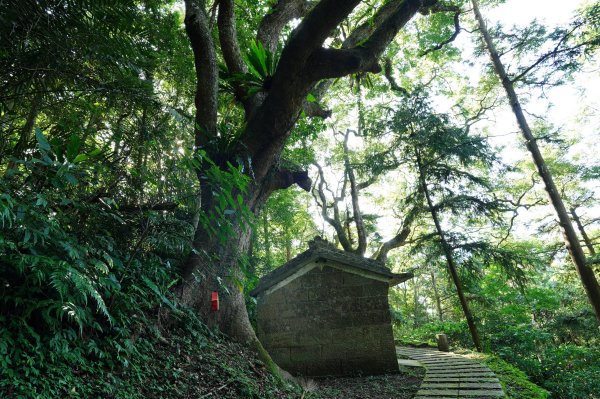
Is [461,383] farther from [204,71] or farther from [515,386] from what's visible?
[204,71]

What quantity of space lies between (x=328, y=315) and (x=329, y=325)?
0.21 metres

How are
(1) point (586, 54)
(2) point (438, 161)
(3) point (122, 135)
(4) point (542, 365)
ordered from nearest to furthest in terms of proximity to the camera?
1. (3) point (122, 135)
2. (1) point (586, 54)
3. (4) point (542, 365)
4. (2) point (438, 161)

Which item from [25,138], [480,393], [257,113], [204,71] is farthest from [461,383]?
[25,138]

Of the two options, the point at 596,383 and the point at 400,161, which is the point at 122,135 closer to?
the point at 400,161

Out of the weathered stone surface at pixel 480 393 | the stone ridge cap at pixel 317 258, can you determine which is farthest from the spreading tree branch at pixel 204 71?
the weathered stone surface at pixel 480 393

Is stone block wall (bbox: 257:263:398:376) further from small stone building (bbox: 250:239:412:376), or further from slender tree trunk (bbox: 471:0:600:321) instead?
slender tree trunk (bbox: 471:0:600:321)

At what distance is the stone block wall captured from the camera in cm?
695

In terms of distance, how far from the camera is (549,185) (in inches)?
348

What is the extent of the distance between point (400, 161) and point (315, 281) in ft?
17.8

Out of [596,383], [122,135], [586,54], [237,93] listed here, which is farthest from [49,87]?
[596,383]

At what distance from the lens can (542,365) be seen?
30.3 ft

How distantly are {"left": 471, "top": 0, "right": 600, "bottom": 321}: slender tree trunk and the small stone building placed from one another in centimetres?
448

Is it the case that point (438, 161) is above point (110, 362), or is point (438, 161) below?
above

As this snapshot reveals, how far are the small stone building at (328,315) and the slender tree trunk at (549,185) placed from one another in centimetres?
448
